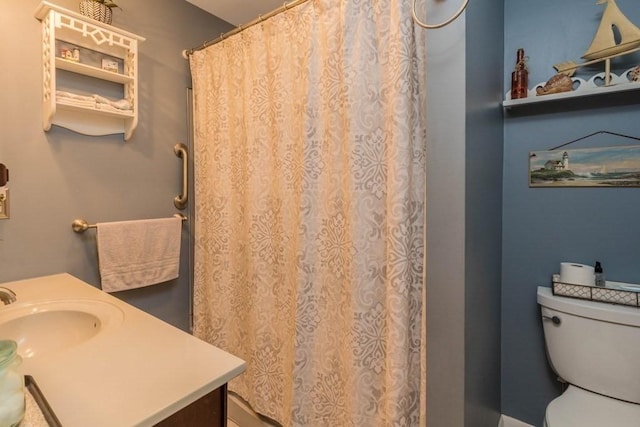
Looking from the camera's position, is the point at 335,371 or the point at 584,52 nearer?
the point at 335,371

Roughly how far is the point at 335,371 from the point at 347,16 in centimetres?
134

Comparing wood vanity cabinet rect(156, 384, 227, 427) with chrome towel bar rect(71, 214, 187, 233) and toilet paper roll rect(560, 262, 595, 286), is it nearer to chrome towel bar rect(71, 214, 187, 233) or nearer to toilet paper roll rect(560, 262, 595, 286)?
chrome towel bar rect(71, 214, 187, 233)

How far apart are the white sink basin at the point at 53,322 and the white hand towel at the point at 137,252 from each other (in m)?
0.46

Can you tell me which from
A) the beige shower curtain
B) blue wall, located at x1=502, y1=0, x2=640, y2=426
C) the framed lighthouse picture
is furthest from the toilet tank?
the beige shower curtain

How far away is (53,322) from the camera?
1.02 m

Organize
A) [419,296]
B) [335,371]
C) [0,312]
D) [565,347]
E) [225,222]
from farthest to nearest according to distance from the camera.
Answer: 1. [225,222]
2. [565,347]
3. [335,371]
4. [419,296]
5. [0,312]

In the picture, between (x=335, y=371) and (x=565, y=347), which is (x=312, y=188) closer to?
(x=335, y=371)

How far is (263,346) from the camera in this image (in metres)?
1.50

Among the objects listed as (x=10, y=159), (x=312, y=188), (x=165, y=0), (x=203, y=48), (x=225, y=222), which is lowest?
(x=225, y=222)

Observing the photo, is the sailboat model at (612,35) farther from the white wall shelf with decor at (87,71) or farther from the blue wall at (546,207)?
the white wall shelf with decor at (87,71)

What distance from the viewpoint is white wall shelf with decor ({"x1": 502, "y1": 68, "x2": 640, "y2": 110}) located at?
4.23 feet

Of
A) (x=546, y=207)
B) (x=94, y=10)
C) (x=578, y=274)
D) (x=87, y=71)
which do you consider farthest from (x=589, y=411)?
(x=94, y=10)

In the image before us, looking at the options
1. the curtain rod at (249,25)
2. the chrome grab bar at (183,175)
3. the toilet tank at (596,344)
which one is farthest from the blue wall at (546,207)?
the chrome grab bar at (183,175)

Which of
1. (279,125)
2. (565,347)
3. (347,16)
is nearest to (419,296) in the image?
(565,347)
